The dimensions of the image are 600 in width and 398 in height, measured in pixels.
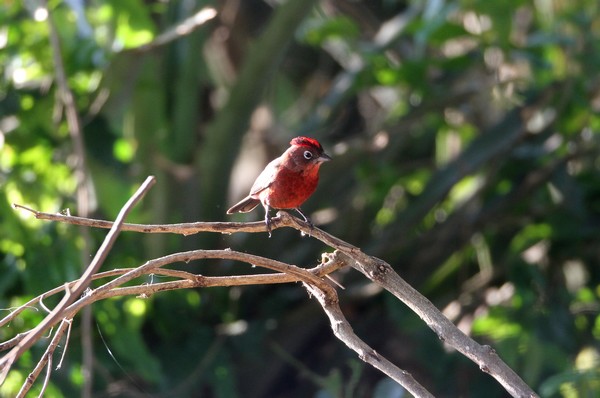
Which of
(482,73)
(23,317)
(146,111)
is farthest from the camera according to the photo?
(482,73)

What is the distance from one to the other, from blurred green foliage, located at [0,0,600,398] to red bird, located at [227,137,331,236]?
1466 millimetres

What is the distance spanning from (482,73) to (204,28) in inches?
71.3

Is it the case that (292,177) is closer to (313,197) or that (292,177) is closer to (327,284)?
(327,284)

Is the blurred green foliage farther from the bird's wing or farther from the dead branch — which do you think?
the dead branch

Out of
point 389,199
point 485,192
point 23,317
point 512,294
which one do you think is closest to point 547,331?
point 512,294

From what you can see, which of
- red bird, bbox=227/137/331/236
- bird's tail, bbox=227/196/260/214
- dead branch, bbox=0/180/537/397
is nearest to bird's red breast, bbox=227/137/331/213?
red bird, bbox=227/137/331/236

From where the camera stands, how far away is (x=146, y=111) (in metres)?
4.96

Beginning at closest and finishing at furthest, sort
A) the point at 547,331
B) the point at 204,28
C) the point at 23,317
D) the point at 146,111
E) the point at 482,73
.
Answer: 1. the point at 23,317
2. the point at 547,331
3. the point at 146,111
4. the point at 204,28
5. the point at 482,73

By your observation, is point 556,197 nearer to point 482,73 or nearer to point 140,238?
point 482,73

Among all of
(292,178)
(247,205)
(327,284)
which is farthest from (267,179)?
(327,284)

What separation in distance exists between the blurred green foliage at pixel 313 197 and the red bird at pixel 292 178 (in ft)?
4.81

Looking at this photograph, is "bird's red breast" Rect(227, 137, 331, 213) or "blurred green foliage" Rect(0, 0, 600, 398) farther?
"blurred green foliage" Rect(0, 0, 600, 398)

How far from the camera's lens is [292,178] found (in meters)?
2.95

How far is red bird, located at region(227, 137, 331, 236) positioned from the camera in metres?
2.95
